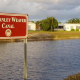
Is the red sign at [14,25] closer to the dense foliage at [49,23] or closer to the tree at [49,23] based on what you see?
the dense foliage at [49,23]

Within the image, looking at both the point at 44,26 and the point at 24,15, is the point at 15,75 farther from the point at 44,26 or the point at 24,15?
the point at 44,26

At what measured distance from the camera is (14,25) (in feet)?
18.6

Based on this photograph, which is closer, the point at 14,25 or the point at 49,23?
the point at 14,25

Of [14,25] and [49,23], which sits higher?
[49,23]

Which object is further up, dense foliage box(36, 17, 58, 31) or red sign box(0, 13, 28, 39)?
dense foliage box(36, 17, 58, 31)

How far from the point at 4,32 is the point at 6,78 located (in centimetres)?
509

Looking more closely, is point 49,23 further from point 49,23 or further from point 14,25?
point 14,25

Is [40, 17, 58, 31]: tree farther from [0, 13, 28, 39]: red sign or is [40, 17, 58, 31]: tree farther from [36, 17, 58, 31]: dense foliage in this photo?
[0, 13, 28, 39]: red sign

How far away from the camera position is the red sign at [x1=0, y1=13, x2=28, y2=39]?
18.6 ft

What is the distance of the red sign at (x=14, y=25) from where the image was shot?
5.66 m

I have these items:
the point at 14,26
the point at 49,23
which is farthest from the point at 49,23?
the point at 14,26

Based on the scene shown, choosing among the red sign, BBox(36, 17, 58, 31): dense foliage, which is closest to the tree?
BBox(36, 17, 58, 31): dense foliage

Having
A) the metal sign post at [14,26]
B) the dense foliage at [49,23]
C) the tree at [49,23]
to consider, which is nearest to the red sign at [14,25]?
the metal sign post at [14,26]

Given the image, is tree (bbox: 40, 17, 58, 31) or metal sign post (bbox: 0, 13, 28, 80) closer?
metal sign post (bbox: 0, 13, 28, 80)
